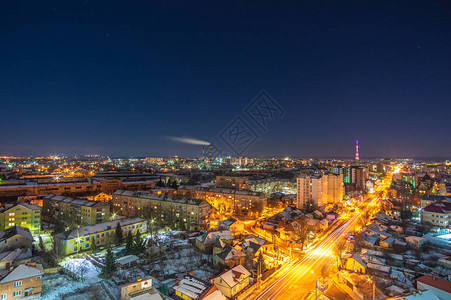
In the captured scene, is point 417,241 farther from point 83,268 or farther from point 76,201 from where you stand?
point 76,201

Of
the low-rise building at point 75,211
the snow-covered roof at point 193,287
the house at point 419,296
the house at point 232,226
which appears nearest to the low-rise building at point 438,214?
the house at point 419,296

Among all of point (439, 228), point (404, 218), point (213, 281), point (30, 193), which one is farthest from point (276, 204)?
point (30, 193)

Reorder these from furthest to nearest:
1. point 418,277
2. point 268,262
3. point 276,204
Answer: point 276,204 → point 268,262 → point 418,277

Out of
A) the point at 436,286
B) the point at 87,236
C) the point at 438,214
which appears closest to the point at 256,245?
the point at 436,286

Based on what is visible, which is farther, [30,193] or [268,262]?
[30,193]

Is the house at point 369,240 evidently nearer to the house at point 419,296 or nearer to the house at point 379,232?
the house at point 379,232

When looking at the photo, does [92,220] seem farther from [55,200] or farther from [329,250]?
[329,250]
